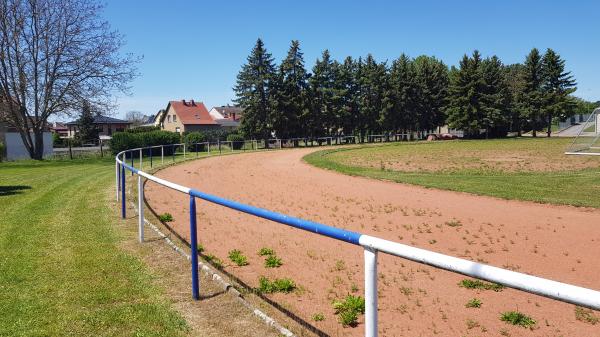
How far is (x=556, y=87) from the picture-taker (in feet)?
212

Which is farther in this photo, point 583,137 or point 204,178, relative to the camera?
point 583,137

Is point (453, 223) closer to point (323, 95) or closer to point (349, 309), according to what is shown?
point (349, 309)

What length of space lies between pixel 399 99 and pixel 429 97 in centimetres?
663

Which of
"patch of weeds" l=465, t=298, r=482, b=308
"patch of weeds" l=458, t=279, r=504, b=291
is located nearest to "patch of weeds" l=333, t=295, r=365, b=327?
"patch of weeds" l=465, t=298, r=482, b=308

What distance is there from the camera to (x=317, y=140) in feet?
186

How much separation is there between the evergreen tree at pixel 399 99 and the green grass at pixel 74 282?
2297 inches

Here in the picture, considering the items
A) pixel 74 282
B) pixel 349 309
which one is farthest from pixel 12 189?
pixel 349 309

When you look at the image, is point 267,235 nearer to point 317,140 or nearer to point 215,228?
point 215,228

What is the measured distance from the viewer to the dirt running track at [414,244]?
492cm

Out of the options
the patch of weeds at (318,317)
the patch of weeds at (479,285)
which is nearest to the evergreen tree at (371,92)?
the patch of weeds at (479,285)

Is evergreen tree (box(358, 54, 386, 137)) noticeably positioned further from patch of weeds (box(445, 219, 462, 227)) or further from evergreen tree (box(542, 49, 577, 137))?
patch of weeds (box(445, 219, 462, 227))

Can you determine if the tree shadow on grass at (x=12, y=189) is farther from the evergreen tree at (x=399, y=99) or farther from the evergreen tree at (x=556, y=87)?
the evergreen tree at (x=556, y=87)

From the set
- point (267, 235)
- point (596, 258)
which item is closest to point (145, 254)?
point (267, 235)

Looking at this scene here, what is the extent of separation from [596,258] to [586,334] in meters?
3.06
